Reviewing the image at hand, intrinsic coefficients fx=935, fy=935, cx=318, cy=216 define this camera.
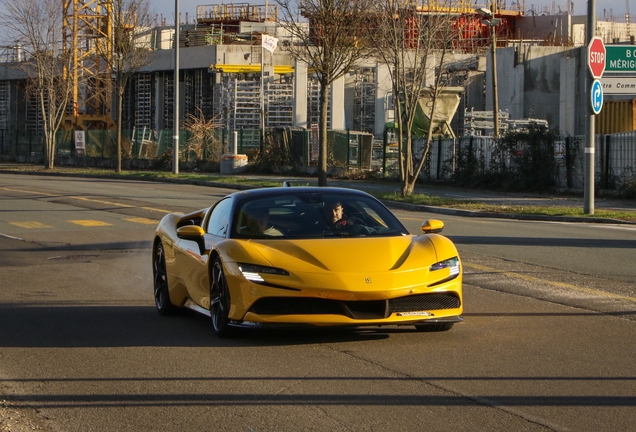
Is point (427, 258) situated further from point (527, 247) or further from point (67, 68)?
point (67, 68)

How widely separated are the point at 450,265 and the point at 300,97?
54.0 m

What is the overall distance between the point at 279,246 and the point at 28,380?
2243 mm

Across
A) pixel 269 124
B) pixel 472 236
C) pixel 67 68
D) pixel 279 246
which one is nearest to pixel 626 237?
pixel 472 236

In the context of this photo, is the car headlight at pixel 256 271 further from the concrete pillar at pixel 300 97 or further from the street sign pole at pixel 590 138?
the concrete pillar at pixel 300 97

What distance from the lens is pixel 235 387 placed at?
6164 mm

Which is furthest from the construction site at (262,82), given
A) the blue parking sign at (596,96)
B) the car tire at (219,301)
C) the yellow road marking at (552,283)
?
the car tire at (219,301)

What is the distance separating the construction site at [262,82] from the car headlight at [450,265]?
113 ft

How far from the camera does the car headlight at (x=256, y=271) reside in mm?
7266

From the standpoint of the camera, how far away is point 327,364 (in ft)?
22.2

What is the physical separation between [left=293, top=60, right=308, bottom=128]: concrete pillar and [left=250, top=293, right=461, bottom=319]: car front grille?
53.0m

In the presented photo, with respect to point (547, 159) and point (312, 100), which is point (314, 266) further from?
point (312, 100)

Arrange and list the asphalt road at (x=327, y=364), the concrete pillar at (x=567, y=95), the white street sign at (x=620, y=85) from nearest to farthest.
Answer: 1. the asphalt road at (x=327, y=364)
2. the white street sign at (x=620, y=85)
3. the concrete pillar at (x=567, y=95)

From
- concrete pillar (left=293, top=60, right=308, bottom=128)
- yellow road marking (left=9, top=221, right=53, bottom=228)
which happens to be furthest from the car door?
concrete pillar (left=293, top=60, right=308, bottom=128)

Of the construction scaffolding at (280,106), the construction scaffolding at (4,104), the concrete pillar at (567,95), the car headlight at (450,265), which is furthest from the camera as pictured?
the construction scaffolding at (4,104)
